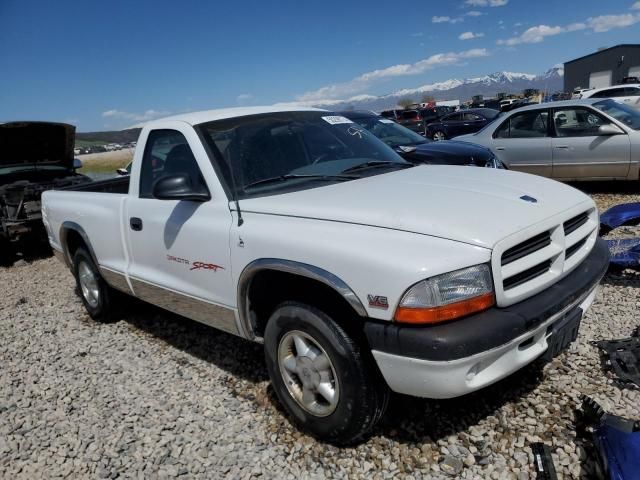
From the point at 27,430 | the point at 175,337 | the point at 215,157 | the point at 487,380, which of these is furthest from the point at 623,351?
the point at 27,430

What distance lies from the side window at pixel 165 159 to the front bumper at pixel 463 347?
170 centimetres

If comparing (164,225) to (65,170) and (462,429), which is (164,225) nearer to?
(462,429)

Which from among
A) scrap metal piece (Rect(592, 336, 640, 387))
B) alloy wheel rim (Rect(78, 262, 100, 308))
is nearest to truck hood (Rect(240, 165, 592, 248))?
scrap metal piece (Rect(592, 336, 640, 387))

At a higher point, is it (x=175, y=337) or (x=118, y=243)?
(x=118, y=243)

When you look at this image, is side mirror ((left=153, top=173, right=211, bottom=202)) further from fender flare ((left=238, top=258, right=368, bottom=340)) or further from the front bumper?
the front bumper

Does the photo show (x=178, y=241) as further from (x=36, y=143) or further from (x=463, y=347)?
(x=36, y=143)

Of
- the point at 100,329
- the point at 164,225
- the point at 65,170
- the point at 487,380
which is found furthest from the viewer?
the point at 65,170

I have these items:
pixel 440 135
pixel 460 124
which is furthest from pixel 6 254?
pixel 460 124

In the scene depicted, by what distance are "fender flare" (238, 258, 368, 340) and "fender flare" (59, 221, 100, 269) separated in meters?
2.19

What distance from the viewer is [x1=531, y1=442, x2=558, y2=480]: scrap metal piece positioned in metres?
2.27

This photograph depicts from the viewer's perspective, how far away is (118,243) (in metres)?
4.06

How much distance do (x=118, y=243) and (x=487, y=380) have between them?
3.08 metres

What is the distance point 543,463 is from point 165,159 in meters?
3.06

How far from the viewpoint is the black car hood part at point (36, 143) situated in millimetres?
7805
